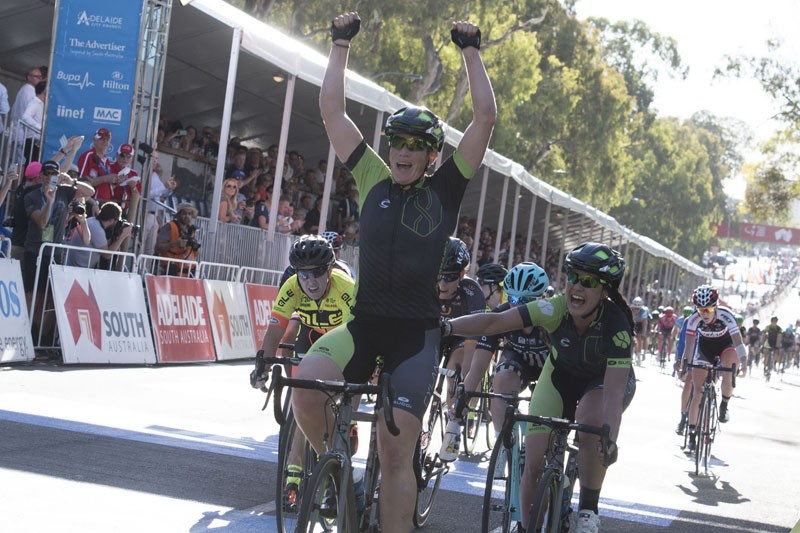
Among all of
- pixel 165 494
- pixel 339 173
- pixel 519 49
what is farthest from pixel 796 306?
pixel 165 494

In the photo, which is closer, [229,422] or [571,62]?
[229,422]

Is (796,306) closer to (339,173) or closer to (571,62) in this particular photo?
(571,62)

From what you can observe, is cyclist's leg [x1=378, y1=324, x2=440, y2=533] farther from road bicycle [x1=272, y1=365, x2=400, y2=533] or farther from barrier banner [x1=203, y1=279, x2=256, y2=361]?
barrier banner [x1=203, y1=279, x2=256, y2=361]

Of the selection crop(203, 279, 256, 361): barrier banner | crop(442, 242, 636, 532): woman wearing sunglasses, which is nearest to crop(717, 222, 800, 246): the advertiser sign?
crop(203, 279, 256, 361): barrier banner

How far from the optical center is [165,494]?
24.8 feet

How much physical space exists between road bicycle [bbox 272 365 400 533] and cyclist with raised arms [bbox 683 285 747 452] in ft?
29.7

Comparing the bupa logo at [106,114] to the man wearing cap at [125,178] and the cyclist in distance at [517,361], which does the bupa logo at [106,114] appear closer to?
the man wearing cap at [125,178]

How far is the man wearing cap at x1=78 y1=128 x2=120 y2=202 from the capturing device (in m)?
15.3

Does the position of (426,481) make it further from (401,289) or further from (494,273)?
(494,273)

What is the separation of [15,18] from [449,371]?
12.7 metres

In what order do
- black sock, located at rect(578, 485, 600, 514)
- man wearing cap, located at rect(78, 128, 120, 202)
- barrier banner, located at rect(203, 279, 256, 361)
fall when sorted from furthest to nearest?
1. barrier banner, located at rect(203, 279, 256, 361)
2. man wearing cap, located at rect(78, 128, 120, 202)
3. black sock, located at rect(578, 485, 600, 514)

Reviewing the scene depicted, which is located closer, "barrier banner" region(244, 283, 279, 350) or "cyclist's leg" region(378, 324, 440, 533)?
"cyclist's leg" region(378, 324, 440, 533)

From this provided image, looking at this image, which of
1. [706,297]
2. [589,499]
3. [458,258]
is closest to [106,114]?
[458,258]

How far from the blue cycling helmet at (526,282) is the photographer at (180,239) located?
9.10m
